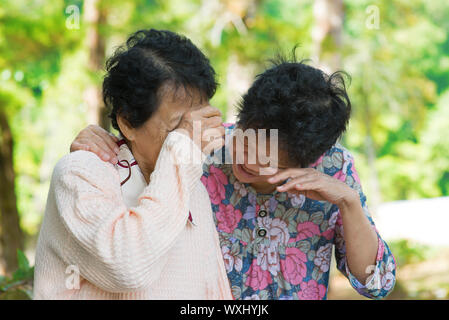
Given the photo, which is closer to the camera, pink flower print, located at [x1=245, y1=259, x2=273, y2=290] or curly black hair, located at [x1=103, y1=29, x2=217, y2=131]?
curly black hair, located at [x1=103, y1=29, x2=217, y2=131]

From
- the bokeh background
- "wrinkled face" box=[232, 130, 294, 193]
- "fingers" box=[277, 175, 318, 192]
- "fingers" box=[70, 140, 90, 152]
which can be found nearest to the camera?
"fingers" box=[70, 140, 90, 152]

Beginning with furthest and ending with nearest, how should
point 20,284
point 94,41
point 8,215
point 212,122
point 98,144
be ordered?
point 94,41, point 8,215, point 20,284, point 98,144, point 212,122

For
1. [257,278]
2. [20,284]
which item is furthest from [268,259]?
[20,284]

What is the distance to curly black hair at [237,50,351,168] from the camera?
2.01 meters

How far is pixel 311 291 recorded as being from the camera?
2.26 metres

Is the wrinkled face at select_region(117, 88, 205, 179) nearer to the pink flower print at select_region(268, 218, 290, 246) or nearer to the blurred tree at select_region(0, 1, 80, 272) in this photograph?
the pink flower print at select_region(268, 218, 290, 246)

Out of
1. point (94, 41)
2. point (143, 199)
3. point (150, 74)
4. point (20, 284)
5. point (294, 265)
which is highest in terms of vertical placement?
point (94, 41)

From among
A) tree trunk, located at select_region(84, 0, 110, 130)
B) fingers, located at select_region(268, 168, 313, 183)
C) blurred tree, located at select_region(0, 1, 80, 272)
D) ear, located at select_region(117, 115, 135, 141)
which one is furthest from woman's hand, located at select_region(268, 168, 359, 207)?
blurred tree, located at select_region(0, 1, 80, 272)

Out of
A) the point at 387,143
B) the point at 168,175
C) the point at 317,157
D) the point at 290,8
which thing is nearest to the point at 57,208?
the point at 168,175

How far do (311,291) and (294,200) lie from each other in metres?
0.40

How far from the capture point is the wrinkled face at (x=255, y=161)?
81.5 inches

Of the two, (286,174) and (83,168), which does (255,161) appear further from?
(83,168)

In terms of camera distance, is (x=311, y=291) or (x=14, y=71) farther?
(x=14, y=71)
